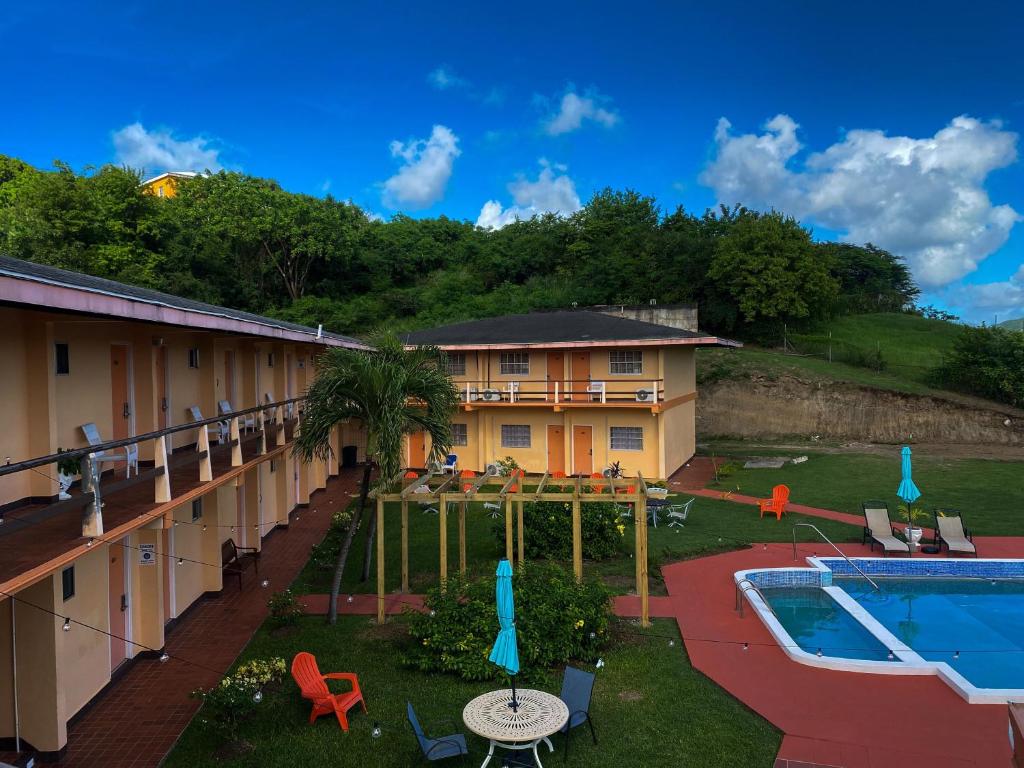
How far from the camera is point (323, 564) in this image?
17.0m

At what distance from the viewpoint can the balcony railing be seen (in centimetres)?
2670

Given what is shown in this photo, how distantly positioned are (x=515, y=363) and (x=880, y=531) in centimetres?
1547

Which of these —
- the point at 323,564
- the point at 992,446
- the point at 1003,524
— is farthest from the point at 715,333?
the point at 323,564

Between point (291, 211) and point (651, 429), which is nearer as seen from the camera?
point (651, 429)

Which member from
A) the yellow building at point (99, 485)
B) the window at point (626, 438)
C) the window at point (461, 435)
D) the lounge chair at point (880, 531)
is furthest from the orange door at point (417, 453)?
the lounge chair at point (880, 531)

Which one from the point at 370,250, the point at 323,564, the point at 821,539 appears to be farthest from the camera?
the point at 370,250

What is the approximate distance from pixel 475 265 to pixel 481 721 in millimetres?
54871

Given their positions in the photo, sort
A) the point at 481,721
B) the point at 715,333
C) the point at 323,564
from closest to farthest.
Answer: the point at 481,721, the point at 323,564, the point at 715,333

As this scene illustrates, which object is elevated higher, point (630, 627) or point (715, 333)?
point (715, 333)

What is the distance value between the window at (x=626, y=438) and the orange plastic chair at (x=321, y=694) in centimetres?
1890

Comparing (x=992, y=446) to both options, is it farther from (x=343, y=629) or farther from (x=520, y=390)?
(x=343, y=629)

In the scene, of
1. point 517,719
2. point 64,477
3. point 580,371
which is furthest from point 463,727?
point 580,371

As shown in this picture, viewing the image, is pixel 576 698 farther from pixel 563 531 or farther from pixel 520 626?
pixel 563 531

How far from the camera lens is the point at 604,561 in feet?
57.6
